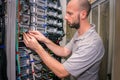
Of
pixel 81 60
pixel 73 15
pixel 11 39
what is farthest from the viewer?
pixel 73 15

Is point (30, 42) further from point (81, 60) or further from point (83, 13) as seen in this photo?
point (83, 13)

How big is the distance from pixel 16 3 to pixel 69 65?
749 mm

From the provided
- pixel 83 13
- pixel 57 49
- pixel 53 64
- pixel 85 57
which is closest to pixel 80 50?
pixel 85 57

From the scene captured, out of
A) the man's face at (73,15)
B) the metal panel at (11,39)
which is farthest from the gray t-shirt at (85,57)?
the metal panel at (11,39)

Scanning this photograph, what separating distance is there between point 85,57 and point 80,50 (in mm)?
81

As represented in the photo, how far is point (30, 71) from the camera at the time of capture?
197 centimetres

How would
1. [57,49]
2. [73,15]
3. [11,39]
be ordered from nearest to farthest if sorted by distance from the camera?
[11,39]
[73,15]
[57,49]

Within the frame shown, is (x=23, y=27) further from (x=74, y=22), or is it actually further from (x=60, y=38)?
(x=60, y=38)

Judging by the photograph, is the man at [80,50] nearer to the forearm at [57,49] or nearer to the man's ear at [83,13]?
the man's ear at [83,13]

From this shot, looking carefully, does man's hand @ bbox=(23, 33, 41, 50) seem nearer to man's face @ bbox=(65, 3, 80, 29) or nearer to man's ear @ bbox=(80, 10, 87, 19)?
man's face @ bbox=(65, 3, 80, 29)

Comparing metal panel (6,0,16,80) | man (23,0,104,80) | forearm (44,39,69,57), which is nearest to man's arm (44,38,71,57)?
forearm (44,39,69,57)

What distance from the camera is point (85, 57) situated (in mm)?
1738

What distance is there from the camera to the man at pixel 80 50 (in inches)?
68.5

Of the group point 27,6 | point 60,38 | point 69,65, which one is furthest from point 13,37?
point 60,38
